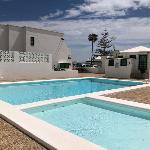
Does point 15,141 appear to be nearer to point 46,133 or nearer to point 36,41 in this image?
point 46,133

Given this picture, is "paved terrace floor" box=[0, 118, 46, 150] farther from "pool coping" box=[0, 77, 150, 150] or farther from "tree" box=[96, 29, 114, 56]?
"tree" box=[96, 29, 114, 56]

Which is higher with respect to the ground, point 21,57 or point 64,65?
point 21,57

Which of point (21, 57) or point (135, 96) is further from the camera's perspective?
point (21, 57)

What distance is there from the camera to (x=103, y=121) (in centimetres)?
850

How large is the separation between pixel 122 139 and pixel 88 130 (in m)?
1.22

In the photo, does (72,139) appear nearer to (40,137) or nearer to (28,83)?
(40,137)

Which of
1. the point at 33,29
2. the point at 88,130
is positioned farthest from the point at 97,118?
the point at 33,29

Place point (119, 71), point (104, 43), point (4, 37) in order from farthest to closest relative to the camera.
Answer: point (104, 43) → point (4, 37) → point (119, 71)

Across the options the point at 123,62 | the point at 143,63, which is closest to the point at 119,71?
the point at 123,62

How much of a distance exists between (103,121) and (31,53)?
16555 millimetres

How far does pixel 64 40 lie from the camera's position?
39.0 metres

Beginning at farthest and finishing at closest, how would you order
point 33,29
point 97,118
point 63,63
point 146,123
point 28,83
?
point 63,63 < point 33,29 < point 28,83 < point 97,118 < point 146,123

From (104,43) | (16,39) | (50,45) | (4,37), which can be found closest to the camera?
(4,37)


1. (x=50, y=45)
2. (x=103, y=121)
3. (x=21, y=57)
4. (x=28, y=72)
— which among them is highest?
(x=50, y=45)
